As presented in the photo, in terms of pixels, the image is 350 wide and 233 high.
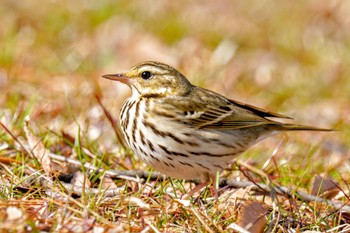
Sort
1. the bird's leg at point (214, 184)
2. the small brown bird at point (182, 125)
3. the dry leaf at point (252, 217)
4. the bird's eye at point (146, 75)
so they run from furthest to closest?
Result: the bird's eye at point (146, 75) → the bird's leg at point (214, 184) → the small brown bird at point (182, 125) → the dry leaf at point (252, 217)

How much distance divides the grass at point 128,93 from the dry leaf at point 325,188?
55mm

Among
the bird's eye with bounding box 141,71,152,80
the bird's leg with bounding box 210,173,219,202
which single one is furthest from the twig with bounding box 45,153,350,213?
the bird's eye with bounding box 141,71,152,80

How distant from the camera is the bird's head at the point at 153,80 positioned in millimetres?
5355

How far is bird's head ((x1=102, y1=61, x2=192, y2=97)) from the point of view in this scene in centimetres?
536

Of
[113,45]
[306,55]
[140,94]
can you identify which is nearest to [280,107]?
[306,55]

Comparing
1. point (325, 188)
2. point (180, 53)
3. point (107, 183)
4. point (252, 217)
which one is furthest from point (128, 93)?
point (252, 217)

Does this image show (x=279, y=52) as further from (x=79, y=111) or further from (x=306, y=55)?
(x=79, y=111)

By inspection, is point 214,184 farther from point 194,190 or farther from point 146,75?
point 146,75

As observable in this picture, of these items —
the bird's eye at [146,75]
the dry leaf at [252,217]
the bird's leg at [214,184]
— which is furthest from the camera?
the bird's eye at [146,75]

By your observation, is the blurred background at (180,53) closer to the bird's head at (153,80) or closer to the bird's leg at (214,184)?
the bird's head at (153,80)

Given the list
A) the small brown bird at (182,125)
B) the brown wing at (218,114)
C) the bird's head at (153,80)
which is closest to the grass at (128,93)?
the small brown bird at (182,125)

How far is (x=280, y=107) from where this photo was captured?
27.8 ft

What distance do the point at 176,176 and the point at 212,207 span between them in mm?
334

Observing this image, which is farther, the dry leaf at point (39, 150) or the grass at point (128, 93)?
the dry leaf at point (39, 150)
